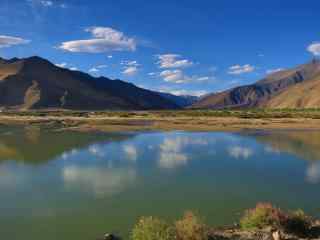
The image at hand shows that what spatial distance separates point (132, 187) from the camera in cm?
2120

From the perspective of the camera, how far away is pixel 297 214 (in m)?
14.4

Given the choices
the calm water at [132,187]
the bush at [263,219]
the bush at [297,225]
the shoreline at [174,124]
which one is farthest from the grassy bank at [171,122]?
the bush at [297,225]

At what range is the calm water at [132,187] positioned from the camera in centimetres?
1550

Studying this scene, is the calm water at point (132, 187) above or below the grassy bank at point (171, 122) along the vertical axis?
below

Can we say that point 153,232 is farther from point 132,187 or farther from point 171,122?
point 171,122

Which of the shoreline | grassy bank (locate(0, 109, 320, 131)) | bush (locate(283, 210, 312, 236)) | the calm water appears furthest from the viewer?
grassy bank (locate(0, 109, 320, 131))

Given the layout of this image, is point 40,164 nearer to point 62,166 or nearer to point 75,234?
point 62,166

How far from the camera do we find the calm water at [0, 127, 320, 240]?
1550cm

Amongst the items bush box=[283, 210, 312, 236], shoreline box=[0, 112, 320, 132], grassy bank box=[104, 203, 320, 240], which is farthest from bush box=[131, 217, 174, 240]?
shoreline box=[0, 112, 320, 132]

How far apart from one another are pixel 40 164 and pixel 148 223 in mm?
19689

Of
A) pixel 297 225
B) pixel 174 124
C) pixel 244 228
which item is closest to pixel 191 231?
pixel 244 228

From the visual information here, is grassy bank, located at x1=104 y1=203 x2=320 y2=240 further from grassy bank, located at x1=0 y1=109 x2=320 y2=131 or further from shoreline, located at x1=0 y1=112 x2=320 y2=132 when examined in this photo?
grassy bank, located at x1=0 y1=109 x2=320 y2=131

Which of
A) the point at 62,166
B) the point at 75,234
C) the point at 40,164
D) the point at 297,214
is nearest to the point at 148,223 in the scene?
the point at 75,234

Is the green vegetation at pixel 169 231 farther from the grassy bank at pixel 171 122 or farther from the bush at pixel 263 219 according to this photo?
the grassy bank at pixel 171 122
